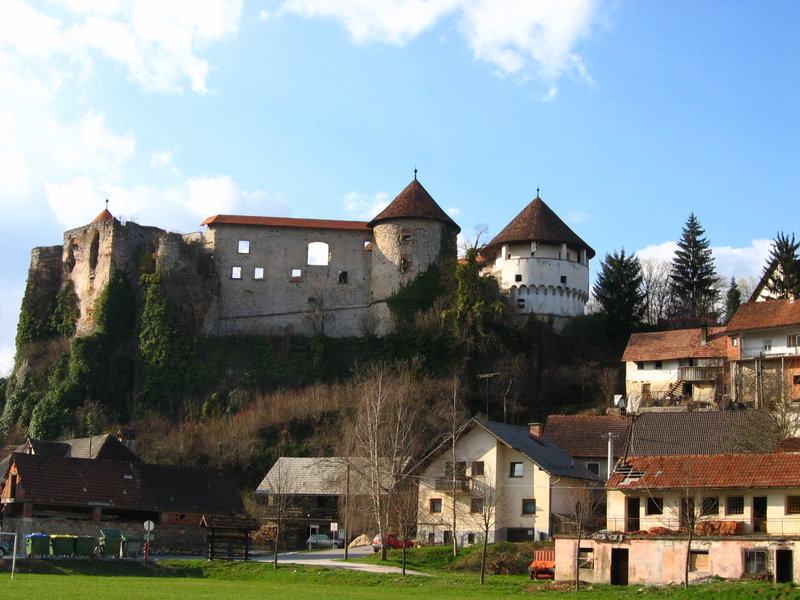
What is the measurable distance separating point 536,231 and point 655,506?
38892 mm

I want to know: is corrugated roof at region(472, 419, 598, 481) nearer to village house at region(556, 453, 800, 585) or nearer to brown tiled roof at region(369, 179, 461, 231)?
village house at region(556, 453, 800, 585)

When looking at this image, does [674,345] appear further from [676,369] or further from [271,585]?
[271,585]

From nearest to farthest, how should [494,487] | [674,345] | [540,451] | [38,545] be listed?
[38,545] < [494,487] < [540,451] < [674,345]

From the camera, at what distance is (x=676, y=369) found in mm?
65125

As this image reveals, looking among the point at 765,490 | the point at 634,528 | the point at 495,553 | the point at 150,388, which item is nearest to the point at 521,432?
the point at 495,553

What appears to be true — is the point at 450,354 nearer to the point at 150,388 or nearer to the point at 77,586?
the point at 150,388

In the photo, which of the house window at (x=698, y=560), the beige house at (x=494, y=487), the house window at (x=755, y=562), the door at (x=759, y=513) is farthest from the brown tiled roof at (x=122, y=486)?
the house window at (x=755, y=562)

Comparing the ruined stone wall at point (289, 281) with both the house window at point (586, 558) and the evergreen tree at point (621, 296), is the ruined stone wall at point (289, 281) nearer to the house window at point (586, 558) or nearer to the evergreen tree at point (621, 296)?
the evergreen tree at point (621, 296)

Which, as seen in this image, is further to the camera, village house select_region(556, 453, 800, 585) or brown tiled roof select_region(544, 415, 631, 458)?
brown tiled roof select_region(544, 415, 631, 458)

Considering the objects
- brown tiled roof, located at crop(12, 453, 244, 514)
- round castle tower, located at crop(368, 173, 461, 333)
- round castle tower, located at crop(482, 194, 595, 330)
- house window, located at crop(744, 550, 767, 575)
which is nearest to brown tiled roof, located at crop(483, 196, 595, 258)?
round castle tower, located at crop(482, 194, 595, 330)

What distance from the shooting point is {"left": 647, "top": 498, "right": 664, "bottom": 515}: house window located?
37469 mm

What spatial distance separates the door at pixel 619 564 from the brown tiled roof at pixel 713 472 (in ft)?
7.75

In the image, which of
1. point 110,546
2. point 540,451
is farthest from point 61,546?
point 540,451

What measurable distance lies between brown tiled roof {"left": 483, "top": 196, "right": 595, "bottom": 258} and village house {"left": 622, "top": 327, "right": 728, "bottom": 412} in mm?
9896
